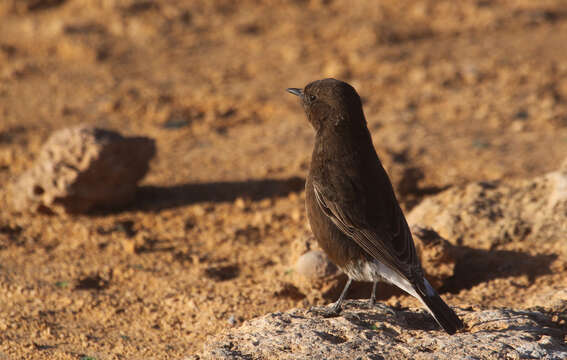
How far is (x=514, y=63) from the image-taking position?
11.2 m

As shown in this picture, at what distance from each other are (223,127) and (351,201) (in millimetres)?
5299

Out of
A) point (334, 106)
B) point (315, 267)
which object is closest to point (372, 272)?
point (315, 267)

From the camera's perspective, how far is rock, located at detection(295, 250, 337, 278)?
18.1 ft

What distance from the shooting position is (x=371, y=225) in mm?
4621

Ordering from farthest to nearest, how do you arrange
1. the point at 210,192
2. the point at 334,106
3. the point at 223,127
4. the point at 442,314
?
the point at 223,127, the point at 210,192, the point at 334,106, the point at 442,314

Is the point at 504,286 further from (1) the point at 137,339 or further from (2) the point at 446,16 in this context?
(2) the point at 446,16

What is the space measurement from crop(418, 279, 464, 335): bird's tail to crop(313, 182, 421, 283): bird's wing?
0.91 feet

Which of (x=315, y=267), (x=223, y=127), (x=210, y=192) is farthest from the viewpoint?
(x=223, y=127)

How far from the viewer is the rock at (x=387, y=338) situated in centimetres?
392

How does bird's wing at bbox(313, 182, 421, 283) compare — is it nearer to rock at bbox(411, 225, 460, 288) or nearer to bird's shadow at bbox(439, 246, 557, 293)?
rock at bbox(411, 225, 460, 288)

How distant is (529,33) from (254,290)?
28.4 ft

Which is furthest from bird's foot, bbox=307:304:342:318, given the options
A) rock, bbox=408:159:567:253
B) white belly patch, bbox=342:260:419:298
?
rock, bbox=408:159:567:253

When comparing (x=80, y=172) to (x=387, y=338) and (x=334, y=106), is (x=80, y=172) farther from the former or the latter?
(x=387, y=338)

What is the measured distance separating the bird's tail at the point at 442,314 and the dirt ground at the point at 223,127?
2.31 feet
